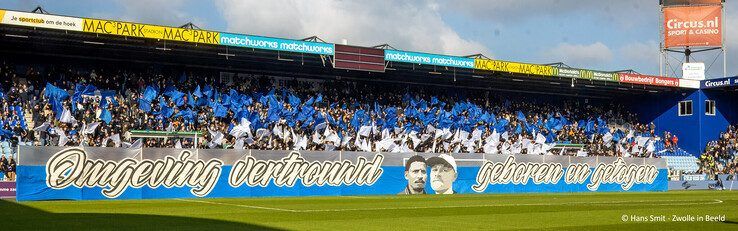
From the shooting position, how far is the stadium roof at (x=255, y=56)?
38.3 metres

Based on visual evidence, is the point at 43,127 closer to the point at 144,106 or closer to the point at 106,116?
the point at 106,116

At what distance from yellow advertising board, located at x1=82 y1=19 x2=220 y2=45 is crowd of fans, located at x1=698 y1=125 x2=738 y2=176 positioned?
37.4 metres

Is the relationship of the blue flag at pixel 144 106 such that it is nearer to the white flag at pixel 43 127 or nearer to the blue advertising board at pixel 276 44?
the blue advertising board at pixel 276 44

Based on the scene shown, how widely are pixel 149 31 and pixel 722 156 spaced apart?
44.5 metres

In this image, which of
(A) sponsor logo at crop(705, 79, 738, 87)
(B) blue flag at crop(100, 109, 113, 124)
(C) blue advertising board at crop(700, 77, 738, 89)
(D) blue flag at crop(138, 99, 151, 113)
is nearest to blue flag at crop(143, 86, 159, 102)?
(D) blue flag at crop(138, 99, 151, 113)

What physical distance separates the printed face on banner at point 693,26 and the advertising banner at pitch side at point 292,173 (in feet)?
68.7

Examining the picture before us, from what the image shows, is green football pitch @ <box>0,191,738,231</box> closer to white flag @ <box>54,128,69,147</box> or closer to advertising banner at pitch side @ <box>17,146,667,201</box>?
advertising banner at pitch side @ <box>17,146,667,201</box>

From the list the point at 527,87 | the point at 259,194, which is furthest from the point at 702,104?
the point at 259,194

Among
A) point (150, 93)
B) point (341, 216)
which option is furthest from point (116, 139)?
point (341, 216)

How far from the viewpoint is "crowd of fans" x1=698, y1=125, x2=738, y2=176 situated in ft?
196

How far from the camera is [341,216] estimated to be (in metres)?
22.4

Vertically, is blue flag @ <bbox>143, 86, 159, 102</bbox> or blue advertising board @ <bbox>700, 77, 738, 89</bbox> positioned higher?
blue advertising board @ <bbox>700, 77, 738, 89</bbox>

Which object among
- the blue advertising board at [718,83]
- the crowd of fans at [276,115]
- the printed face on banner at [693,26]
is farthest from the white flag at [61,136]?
the printed face on banner at [693,26]

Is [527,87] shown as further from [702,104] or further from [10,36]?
[10,36]
